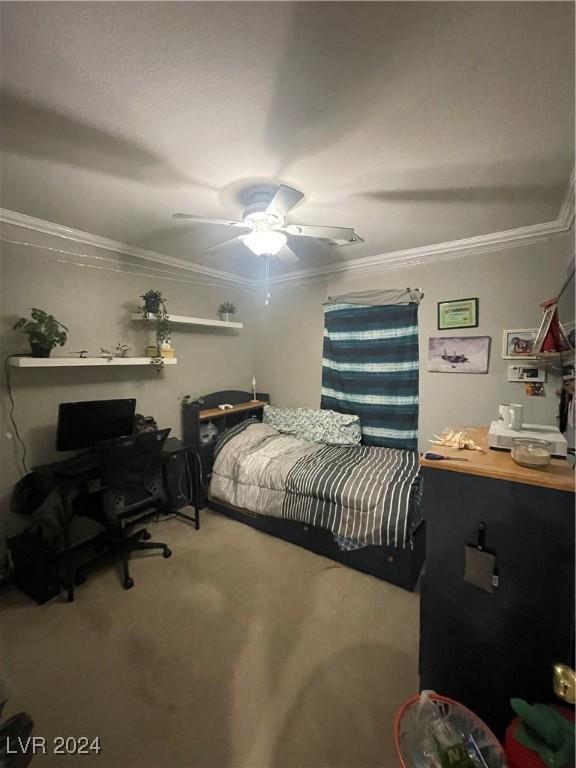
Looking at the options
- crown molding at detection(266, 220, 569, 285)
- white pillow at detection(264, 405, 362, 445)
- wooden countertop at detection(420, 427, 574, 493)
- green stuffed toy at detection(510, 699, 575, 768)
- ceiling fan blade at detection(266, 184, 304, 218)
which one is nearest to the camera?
green stuffed toy at detection(510, 699, 575, 768)

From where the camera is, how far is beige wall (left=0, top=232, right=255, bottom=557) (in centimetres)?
206

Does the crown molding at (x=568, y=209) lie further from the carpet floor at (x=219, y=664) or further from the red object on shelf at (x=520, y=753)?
the carpet floor at (x=219, y=664)

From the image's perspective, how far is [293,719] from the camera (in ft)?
4.25

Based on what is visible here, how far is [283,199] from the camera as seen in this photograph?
148 centimetres

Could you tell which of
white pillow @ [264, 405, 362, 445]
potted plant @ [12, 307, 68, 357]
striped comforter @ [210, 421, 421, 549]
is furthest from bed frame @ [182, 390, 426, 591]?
potted plant @ [12, 307, 68, 357]

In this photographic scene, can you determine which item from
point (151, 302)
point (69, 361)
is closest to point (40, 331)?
point (69, 361)

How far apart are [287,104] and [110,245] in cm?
197

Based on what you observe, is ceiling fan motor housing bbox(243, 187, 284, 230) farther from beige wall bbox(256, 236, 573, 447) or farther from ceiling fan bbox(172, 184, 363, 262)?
beige wall bbox(256, 236, 573, 447)

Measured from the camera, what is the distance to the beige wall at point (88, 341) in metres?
2.06

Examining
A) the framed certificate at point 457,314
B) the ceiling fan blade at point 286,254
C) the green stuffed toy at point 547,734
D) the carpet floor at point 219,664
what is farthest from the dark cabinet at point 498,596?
the framed certificate at point 457,314

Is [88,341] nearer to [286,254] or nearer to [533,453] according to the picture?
[286,254]

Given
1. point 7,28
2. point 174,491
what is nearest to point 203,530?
point 174,491

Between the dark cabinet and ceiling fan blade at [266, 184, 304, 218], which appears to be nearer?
the dark cabinet

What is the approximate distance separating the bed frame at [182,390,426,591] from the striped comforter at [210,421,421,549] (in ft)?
0.38
